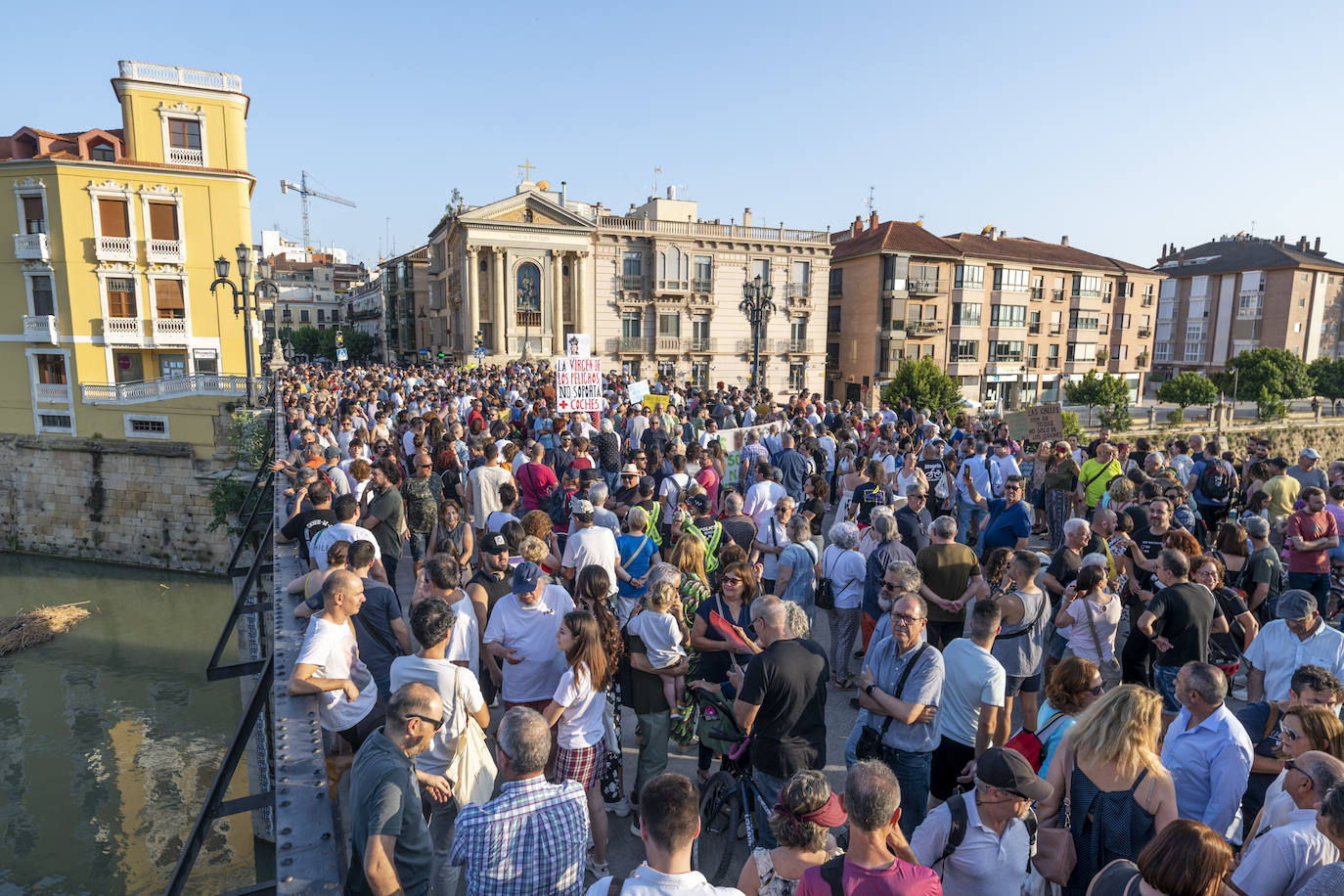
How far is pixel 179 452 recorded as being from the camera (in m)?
27.5

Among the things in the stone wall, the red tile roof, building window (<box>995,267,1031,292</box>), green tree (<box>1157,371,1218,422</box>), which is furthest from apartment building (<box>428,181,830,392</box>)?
the stone wall

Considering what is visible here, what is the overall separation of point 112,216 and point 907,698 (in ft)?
123

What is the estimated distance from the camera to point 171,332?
32406mm

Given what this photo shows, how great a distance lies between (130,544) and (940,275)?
4554 cm

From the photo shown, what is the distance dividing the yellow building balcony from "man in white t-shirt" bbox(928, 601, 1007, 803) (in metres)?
36.5

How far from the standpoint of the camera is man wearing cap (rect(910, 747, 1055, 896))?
296 cm

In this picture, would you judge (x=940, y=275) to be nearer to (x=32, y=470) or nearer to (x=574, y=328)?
(x=574, y=328)

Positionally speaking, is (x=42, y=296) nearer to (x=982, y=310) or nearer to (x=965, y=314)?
(x=965, y=314)

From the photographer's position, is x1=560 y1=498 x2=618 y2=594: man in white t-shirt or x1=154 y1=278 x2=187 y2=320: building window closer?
x1=560 y1=498 x2=618 y2=594: man in white t-shirt

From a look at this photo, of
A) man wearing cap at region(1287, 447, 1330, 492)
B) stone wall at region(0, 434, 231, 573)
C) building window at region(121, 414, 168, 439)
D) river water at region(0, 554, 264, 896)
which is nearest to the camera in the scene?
man wearing cap at region(1287, 447, 1330, 492)

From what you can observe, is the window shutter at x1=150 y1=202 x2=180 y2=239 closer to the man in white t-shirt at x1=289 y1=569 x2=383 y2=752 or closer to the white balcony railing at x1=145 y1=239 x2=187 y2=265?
the white balcony railing at x1=145 y1=239 x2=187 y2=265

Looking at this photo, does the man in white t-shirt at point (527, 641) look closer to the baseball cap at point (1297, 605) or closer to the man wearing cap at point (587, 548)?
the man wearing cap at point (587, 548)

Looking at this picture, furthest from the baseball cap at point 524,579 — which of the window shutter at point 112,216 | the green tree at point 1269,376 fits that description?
the green tree at point 1269,376

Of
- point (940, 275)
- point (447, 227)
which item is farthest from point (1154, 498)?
point (447, 227)
